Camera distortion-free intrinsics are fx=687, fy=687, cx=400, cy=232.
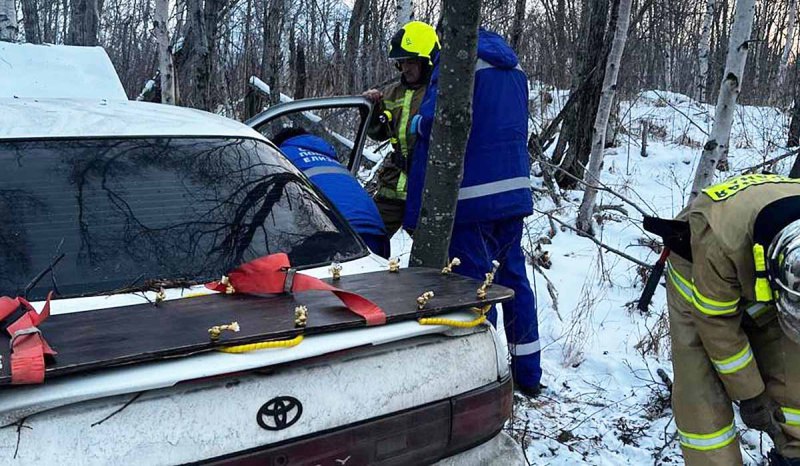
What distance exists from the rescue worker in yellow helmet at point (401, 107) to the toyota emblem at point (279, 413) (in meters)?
2.35

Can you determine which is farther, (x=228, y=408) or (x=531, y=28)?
(x=531, y=28)

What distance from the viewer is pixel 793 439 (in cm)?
231

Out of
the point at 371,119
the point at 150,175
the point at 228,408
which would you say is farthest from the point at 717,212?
the point at 371,119

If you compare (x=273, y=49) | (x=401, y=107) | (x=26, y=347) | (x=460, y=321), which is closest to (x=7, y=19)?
(x=273, y=49)

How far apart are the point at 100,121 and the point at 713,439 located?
245 centimetres

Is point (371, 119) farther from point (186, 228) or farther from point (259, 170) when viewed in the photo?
point (186, 228)

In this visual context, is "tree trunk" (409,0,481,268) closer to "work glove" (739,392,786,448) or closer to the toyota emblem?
"work glove" (739,392,786,448)

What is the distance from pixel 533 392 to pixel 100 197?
2.37 m

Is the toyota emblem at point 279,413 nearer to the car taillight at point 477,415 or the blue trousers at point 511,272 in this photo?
the car taillight at point 477,415

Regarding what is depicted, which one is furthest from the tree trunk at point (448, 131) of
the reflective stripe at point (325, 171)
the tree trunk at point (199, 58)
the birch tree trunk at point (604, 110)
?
the tree trunk at point (199, 58)

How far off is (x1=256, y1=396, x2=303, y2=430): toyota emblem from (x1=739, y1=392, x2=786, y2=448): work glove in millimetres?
1651

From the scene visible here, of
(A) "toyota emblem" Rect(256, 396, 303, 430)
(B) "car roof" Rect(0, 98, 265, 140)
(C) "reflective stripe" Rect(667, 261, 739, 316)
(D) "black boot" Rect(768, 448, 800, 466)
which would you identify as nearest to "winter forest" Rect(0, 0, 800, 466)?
(D) "black boot" Rect(768, 448, 800, 466)

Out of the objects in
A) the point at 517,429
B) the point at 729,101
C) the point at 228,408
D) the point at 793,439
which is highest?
the point at 729,101

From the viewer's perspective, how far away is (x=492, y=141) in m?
3.38
